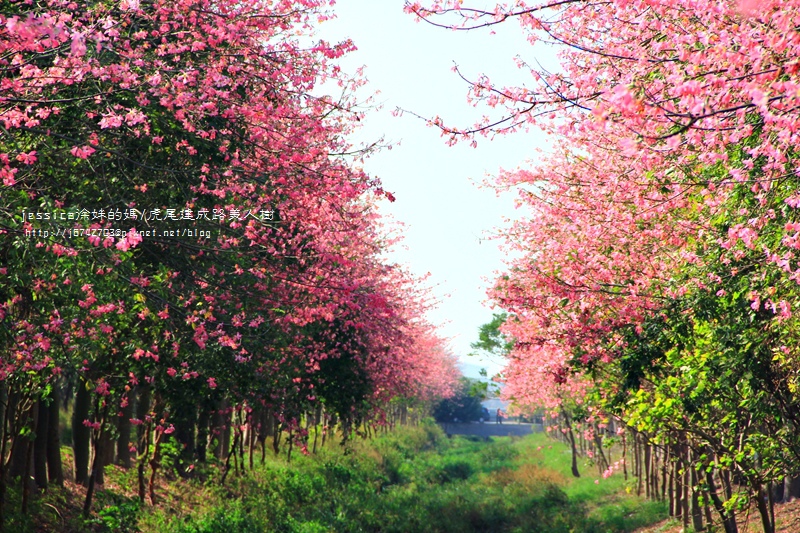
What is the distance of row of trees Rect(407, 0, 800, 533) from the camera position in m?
6.35

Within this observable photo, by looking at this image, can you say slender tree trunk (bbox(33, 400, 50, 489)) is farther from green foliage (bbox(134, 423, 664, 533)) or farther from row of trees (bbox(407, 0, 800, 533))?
row of trees (bbox(407, 0, 800, 533))

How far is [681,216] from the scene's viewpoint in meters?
11.6

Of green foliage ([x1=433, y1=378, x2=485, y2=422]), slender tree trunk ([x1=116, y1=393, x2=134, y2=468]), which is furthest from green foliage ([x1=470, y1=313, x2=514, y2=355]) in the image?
green foliage ([x1=433, y1=378, x2=485, y2=422])

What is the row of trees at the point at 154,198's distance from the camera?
865cm

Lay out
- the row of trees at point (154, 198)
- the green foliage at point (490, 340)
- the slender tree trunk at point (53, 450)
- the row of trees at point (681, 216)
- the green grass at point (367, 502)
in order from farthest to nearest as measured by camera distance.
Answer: the green foliage at point (490, 340) → the green grass at point (367, 502) → the slender tree trunk at point (53, 450) → the row of trees at point (154, 198) → the row of trees at point (681, 216)

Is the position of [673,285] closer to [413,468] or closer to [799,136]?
[799,136]

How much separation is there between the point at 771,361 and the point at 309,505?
1512 centimetres

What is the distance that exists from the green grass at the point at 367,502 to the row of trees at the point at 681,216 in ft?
25.1

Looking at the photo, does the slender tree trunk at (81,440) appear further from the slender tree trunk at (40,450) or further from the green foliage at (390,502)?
the green foliage at (390,502)

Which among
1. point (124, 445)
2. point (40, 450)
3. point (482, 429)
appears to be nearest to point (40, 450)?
point (40, 450)

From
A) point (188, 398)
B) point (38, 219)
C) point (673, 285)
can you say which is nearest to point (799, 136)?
point (673, 285)

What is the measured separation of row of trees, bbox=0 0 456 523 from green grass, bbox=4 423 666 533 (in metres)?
1.69

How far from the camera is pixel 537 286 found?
589 inches

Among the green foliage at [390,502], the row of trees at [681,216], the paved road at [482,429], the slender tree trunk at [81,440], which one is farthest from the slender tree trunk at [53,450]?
the paved road at [482,429]
